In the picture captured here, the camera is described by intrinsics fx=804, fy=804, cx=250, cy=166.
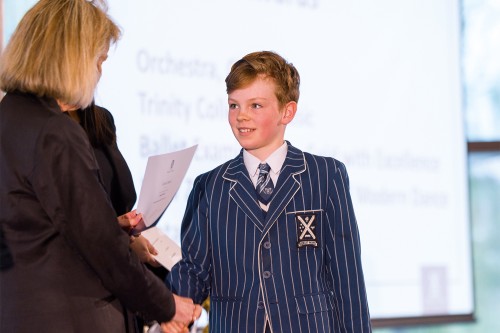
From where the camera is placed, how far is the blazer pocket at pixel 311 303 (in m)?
1.86

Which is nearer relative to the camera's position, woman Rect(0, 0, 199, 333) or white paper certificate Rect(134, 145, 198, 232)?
woman Rect(0, 0, 199, 333)

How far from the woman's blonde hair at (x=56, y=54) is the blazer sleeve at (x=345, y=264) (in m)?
0.66

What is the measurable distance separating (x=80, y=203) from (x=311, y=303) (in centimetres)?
64

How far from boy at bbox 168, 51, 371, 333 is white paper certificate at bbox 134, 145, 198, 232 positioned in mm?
129

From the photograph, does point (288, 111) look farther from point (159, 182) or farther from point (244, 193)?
point (159, 182)

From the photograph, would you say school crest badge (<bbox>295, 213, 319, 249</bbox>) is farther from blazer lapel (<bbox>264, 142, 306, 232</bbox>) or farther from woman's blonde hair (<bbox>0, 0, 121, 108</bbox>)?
woman's blonde hair (<bbox>0, 0, 121, 108</bbox>)

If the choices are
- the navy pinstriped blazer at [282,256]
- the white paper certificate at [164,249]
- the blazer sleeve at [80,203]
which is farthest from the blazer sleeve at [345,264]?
the blazer sleeve at [80,203]

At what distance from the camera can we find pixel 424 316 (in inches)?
157

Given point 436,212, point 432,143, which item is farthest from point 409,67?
point 436,212

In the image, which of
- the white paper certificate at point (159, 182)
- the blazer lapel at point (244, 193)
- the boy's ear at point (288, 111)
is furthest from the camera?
the boy's ear at point (288, 111)

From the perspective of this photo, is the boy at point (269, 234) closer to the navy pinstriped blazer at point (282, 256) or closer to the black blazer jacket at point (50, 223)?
the navy pinstriped blazer at point (282, 256)

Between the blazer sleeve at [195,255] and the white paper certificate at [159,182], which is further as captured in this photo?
the blazer sleeve at [195,255]

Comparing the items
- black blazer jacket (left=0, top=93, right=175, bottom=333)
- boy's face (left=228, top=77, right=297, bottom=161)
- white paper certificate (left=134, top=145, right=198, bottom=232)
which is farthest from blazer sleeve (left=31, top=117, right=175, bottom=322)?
boy's face (left=228, top=77, right=297, bottom=161)

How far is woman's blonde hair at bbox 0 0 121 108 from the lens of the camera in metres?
1.56
